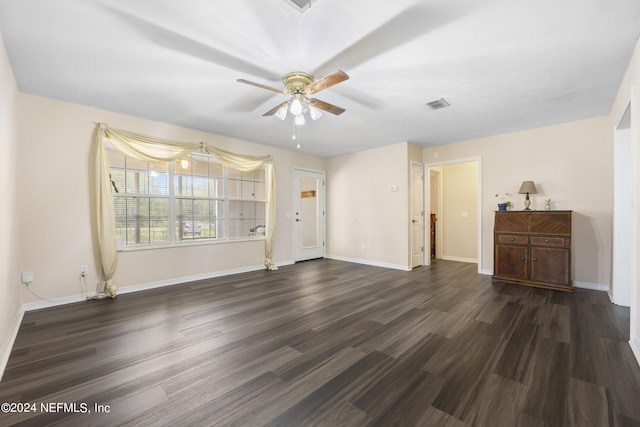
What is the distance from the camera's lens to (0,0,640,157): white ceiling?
1.90 meters

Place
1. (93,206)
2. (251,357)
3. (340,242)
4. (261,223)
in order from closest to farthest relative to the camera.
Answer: (251,357) < (93,206) < (261,223) < (340,242)

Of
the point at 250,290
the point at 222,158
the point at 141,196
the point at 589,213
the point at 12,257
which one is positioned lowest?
the point at 250,290

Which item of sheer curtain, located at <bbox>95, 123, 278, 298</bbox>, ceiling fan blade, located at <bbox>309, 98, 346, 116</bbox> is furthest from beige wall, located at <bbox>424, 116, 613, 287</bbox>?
sheer curtain, located at <bbox>95, 123, 278, 298</bbox>

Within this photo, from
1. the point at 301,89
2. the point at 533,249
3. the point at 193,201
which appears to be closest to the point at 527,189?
the point at 533,249

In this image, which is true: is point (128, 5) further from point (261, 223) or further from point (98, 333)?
point (261, 223)

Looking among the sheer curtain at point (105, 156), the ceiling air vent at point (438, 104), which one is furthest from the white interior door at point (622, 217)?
the sheer curtain at point (105, 156)

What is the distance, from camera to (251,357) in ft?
6.97

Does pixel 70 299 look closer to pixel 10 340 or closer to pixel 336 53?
pixel 10 340

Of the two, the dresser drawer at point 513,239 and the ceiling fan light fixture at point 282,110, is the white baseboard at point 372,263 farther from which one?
the ceiling fan light fixture at point 282,110

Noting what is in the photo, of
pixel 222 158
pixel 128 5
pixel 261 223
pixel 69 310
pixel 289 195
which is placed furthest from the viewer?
pixel 289 195

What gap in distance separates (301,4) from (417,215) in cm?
465

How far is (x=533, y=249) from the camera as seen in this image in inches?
162

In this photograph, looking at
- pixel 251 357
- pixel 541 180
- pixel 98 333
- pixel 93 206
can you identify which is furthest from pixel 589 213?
pixel 93 206

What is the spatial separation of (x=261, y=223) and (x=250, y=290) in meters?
1.87
